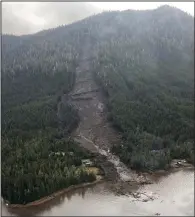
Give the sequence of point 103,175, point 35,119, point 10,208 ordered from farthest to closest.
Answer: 1. point 35,119
2. point 103,175
3. point 10,208

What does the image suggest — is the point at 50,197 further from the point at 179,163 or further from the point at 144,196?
the point at 179,163

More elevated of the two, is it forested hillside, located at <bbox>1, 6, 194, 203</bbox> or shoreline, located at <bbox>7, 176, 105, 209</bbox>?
forested hillside, located at <bbox>1, 6, 194, 203</bbox>

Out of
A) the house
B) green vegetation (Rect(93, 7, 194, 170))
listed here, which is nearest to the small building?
the house

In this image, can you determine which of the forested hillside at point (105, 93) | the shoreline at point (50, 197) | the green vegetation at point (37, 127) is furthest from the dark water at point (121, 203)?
the forested hillside at point (105, 93)

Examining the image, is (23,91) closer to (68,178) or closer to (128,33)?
(128,33)

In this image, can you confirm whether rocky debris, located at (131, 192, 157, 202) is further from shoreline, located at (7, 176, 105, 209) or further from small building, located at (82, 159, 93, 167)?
small building, located at (82, 159, 93, 167)

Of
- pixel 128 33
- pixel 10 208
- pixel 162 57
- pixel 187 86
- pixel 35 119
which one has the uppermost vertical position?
pixel 128 33

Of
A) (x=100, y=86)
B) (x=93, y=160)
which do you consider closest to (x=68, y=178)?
(x=93, y=160)
